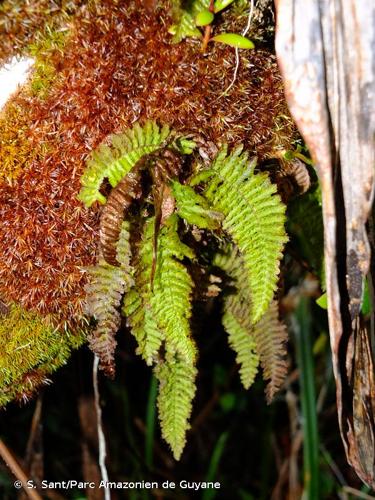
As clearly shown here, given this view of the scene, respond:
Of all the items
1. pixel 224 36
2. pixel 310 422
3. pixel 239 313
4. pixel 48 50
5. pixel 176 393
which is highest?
pixel 224 36

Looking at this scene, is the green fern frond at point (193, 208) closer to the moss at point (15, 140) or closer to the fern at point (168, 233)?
the fern at point (168, 233)

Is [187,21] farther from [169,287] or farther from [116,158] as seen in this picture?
[169,287]

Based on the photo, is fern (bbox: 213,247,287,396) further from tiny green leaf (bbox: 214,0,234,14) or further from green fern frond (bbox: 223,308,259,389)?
tiny green leaf (bbox: 214,0,234,14)

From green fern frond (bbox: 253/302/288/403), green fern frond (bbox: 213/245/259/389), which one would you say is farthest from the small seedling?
green fern frond (bbox: 253/302/288/403)

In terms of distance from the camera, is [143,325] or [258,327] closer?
[143,325]

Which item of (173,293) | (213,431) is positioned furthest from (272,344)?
(213,431)

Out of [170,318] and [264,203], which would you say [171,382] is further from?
[264,203]

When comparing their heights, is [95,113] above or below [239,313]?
above
